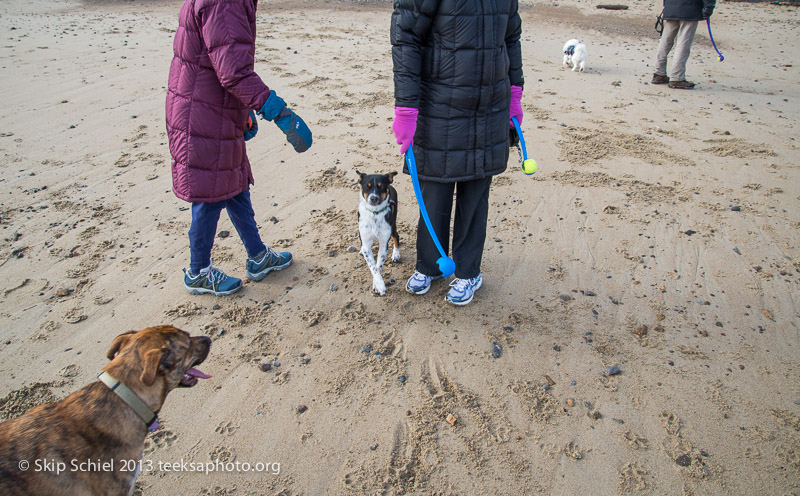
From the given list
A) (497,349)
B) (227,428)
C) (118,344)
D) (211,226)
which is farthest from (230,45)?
(497,349)

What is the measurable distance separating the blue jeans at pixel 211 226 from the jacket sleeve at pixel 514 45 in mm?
2388

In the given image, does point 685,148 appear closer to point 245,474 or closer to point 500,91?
point 500,91

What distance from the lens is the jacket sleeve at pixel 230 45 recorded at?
9.73ft

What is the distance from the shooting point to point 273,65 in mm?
9625

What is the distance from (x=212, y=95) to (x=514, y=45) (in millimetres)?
2216

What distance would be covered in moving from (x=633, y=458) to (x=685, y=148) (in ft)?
17.9

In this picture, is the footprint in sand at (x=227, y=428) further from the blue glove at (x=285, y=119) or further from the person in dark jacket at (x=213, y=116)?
the blue glove at (x=285, y=119)

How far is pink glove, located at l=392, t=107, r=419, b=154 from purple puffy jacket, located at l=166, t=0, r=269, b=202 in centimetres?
94

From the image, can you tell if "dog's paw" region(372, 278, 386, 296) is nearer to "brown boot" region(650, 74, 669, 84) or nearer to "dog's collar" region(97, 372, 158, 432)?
"dog's collar" region(97, 372, 158, 432)

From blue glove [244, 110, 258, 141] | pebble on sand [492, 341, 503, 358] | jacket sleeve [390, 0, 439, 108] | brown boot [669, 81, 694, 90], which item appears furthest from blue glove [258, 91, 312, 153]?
brown boot [669, 81, 694, 90]

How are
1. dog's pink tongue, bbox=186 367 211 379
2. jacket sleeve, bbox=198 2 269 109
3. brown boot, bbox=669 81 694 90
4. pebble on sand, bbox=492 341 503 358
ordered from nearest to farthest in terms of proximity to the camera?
dog's pink tongue, bbox=186 367 211 379 < jacket sleeve, bbox=198 2 269 109 < pebble on sand, bbox=492 341 503 358 < brown boot, bbox=669 81 694 90

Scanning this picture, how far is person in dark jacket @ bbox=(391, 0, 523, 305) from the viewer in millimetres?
2918

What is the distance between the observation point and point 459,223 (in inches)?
148

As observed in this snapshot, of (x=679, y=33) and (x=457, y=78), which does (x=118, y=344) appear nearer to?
(x=457, y=78)
